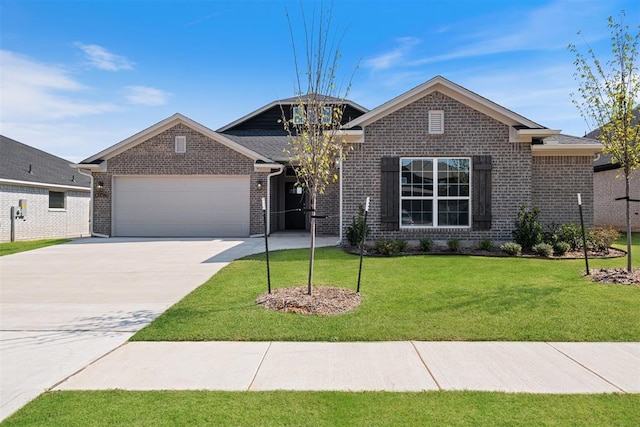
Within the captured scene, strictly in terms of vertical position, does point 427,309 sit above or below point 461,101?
below

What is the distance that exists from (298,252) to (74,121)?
12.9m

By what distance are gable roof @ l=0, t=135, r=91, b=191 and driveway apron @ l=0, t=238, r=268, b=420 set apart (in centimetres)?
767

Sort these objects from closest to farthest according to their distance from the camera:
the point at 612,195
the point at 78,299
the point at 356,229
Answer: the point at 78,299, the point at 356,229, the point at 612,195

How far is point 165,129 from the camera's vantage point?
1502 centimetres

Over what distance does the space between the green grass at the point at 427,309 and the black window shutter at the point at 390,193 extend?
308 cm

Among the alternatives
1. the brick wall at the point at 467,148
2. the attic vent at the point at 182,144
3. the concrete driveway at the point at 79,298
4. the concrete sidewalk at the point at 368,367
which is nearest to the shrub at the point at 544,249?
the brick wall at the point at 467,148

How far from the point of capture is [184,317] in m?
5.28

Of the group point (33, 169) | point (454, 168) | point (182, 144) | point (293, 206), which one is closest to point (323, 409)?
point (454, 168)

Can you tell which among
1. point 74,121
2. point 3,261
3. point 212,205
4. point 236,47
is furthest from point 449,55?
point 74,121

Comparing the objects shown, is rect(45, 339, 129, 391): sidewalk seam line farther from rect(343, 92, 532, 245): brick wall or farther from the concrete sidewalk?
rect(343, 92, 532, 245): brick wall

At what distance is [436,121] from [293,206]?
8.60m

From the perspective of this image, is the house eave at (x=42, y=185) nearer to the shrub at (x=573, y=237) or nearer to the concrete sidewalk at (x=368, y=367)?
the concrete sidewalk at (x=368, y=367)

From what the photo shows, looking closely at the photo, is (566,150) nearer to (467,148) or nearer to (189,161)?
(467,148)

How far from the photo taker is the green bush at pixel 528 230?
10555 mm
